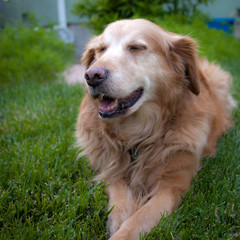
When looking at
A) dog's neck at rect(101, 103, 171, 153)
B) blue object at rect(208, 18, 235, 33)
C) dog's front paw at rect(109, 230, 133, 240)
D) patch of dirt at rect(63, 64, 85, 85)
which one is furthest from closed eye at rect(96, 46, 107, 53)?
blue object at rect(208, 18, 235, 33)

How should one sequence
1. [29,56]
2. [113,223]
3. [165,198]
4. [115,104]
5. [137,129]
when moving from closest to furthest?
[113,223] < [165,198] < [115,104] < [137,129] < [29,56]

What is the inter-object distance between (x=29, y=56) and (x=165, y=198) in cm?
472

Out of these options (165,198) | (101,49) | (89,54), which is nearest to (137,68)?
(101,49)

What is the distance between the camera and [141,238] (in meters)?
1.61

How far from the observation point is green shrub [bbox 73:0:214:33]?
22.0 feet

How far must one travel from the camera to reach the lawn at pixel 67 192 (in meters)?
1.69

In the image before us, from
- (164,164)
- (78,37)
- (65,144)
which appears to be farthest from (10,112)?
(78,37)

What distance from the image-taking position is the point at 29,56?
5781mm

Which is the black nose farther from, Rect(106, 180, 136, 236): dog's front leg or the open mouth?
Rect(106, 180, 136, 236): dog's front leg

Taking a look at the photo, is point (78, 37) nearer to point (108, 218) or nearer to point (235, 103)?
point (235, 103)

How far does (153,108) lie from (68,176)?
0.88m

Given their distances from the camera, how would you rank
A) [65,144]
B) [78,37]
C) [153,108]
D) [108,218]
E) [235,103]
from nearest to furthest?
[108,218] → [153,108] → [65,144] → [235,103] → [78,37]

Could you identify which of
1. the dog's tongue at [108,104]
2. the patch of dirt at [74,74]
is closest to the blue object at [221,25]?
the patch of dirt at [74,74]

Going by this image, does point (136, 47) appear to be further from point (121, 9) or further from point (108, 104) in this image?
point (121, 9)
